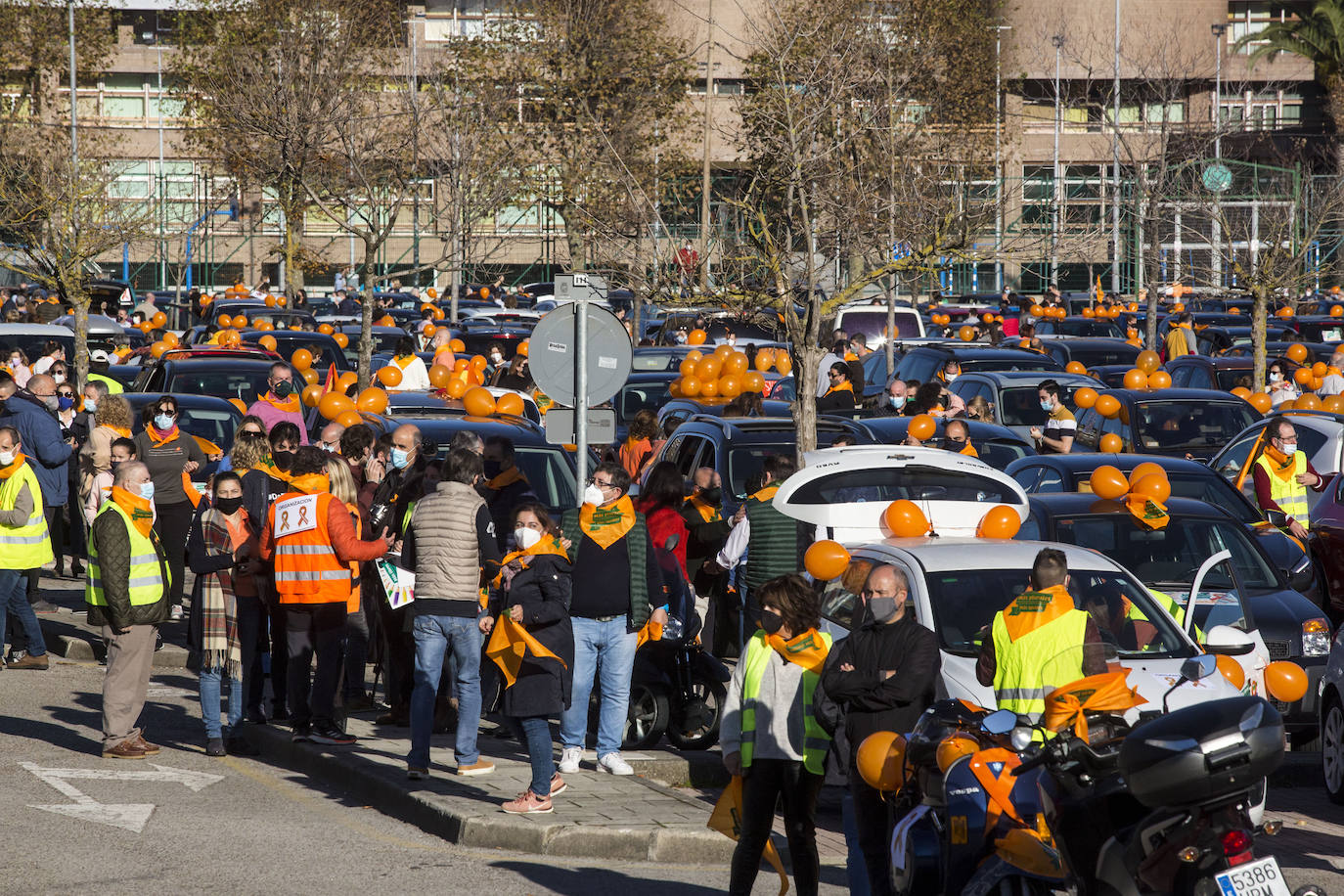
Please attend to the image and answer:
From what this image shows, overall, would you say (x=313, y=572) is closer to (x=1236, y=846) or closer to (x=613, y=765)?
(x=613, y=765)

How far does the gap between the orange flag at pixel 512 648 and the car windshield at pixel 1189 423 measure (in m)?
10.3

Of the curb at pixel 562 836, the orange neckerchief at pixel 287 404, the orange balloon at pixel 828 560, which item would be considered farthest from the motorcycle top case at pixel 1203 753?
the orange neckerchief at pixel 287 404

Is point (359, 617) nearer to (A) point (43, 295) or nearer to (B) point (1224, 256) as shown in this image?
(B) point (1224, 256)

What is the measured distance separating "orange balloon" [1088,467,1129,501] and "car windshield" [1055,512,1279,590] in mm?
162

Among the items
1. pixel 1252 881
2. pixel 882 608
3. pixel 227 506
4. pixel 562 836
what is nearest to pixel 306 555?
pixel 227 506

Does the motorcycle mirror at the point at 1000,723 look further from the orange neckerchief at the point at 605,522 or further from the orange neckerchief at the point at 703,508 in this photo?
the orange neckerchief at the point at 703,508

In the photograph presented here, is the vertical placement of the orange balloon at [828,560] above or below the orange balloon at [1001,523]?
below

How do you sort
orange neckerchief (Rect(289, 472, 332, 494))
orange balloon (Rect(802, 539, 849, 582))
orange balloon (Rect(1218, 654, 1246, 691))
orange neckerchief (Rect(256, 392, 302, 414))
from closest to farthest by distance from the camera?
A: 1. orange balloon (Rect(1218, 654, 1246, 691))
2. orange balloon (Rect(802, 539, 849, 582))
3. orange neckerchief (Rect(289, 472, 332, 494))
4. orange neckerchief (Rect(256, 392, 302, 414))

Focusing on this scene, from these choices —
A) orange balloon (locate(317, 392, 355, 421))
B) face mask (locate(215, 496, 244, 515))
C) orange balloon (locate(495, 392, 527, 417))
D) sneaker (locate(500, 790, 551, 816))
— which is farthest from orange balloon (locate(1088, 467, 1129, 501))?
orange balloon (locate(495, 392, 527, 417))

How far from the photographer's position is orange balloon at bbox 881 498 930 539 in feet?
35.1

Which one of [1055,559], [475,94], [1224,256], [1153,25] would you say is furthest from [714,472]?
[1153,25]

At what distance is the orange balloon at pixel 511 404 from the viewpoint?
1753 centimetres

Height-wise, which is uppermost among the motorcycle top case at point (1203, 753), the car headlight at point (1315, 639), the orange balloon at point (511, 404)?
the orange balloon at point (511, 404)

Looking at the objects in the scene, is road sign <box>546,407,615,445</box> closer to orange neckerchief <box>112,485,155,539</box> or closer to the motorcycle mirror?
orange neckerchief <box>112,485,155,539</box>
